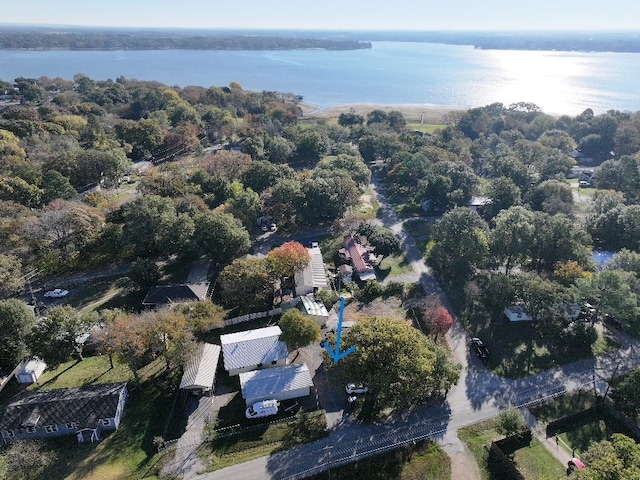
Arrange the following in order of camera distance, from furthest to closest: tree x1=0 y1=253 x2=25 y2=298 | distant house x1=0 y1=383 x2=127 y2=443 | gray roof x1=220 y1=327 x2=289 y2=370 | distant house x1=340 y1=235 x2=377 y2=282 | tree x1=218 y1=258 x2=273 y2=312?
distant house x1=340 y1=235 x2=377 y2=282
tree x1=218 y1=258 x2=273 y2=312
tree x1=0 y1=253 x2=25 y2=298
gray roof x1=220 y1=327 x2=289 y2=370
distant house x1=0 y1=383 x2=127 y2=443

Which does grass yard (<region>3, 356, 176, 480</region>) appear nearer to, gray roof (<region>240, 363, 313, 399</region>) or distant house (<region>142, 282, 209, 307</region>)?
gray roof (<region>240, 363, 313, 399</region>)

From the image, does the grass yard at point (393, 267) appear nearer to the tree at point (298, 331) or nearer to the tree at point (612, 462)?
the tree at point (298, 331)

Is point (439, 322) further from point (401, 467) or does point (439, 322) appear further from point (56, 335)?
point (56, 335)

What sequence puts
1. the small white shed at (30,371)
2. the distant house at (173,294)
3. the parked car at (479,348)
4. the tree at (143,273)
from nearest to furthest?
the small white shed at (30,371) → the parked car at (479,348) → the distant house at (173,294) → the tree at (143,273)

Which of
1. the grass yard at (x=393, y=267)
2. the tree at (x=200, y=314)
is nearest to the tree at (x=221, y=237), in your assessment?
the tree at (x=200, y=314)

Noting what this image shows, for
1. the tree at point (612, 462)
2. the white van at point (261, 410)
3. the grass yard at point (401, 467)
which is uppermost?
the tree at point (612, 462)

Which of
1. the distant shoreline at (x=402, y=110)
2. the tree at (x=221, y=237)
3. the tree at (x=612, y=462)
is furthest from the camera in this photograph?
the distant shoreline at (x=402, y=110)

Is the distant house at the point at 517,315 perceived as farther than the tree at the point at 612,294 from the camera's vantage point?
Yes

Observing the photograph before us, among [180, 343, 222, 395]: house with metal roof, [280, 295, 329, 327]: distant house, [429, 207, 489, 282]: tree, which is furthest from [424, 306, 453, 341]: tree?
[180, 343, 222, 395]: house with metal roof
